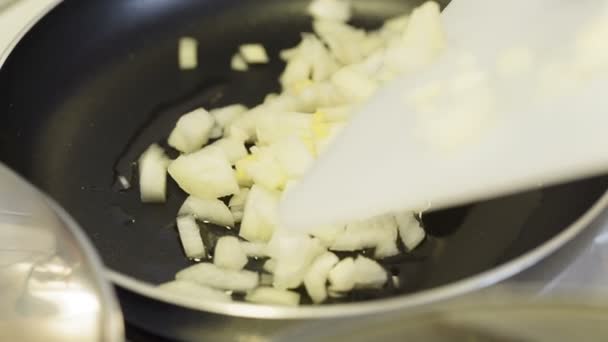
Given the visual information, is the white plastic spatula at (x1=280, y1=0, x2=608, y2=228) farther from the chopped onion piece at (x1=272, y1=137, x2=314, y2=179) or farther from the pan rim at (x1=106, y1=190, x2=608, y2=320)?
the pan rim at (x1=106, y1=190, x2=608, y2=320)

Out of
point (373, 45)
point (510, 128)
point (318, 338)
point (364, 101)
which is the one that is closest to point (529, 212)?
point (510, 128)

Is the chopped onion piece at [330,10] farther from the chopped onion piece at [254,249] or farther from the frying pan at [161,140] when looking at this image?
the chopped onion piece at [254,249]

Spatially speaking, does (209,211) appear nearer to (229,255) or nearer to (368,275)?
(229,255)

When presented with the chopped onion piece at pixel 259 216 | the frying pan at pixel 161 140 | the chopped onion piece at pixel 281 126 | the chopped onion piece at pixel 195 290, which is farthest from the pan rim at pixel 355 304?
the chopped onion piece at pixel 281 126

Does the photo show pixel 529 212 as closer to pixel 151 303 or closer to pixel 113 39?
pixel 151 303

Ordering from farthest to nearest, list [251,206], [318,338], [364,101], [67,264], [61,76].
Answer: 1. [61,76]
2. [364,101]
3. [251,206]
4. [67,264]
5. [318,338]

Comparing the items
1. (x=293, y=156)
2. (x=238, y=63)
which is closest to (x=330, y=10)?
(x=238, y=63)
